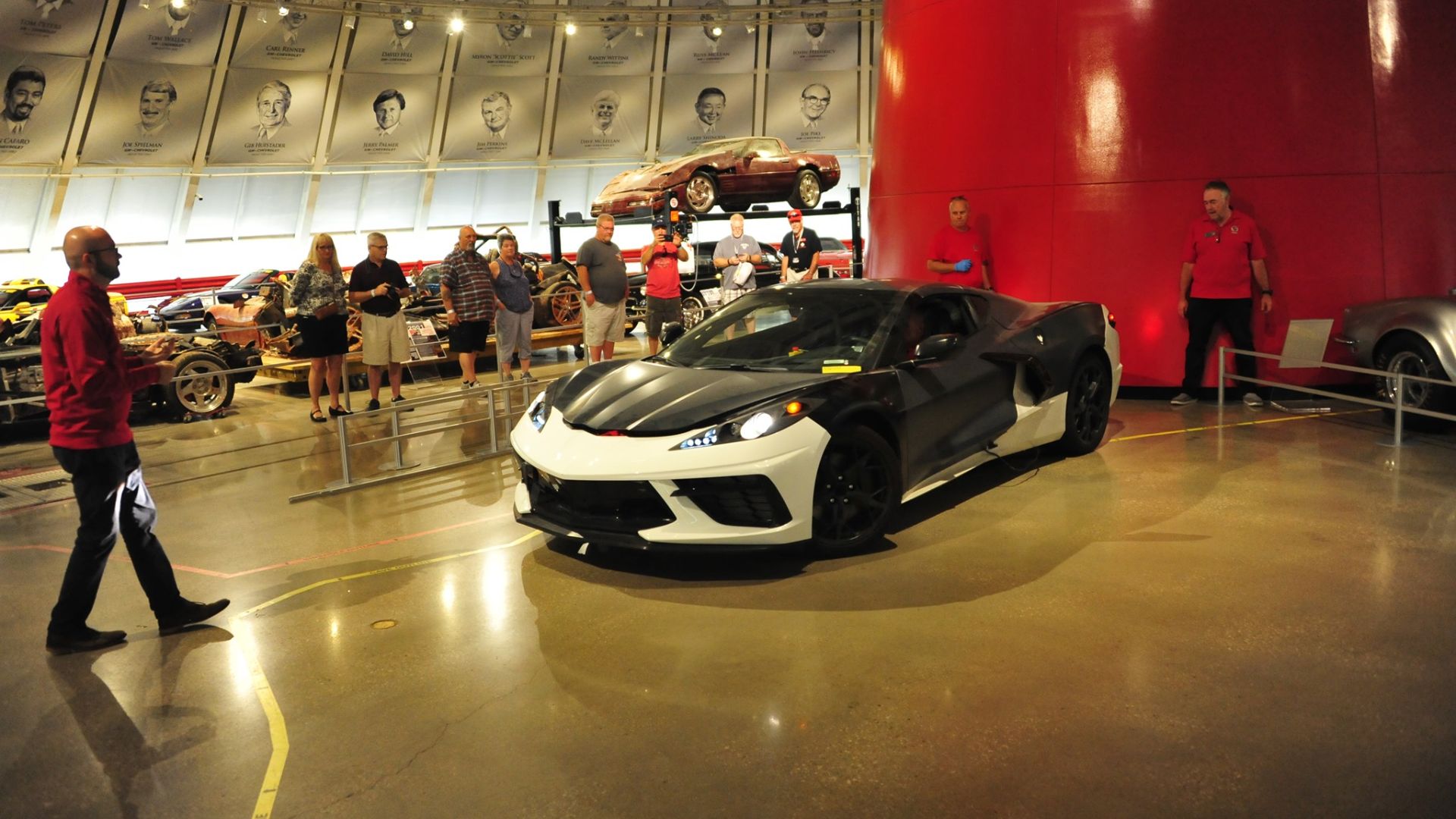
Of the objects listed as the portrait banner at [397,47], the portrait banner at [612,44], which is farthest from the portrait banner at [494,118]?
the portrait banner at [612,44]

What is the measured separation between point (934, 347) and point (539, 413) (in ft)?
6.67

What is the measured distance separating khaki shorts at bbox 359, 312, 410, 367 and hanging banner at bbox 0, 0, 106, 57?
14273 mm

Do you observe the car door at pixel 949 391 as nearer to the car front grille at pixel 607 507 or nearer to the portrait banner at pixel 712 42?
the car front grille at pixel 607 507

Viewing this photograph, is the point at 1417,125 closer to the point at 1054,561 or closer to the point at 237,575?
the point at 1054,561

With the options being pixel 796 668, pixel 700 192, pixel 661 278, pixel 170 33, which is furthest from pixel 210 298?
pixel 796 668

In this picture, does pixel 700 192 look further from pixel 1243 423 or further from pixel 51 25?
pixel 51 25

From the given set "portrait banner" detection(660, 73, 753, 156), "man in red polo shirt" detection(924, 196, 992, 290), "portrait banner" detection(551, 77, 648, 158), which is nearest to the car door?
"man in red polo shirt" detection(924, 196, 992, 290)

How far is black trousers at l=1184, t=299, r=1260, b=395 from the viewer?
27.7ft

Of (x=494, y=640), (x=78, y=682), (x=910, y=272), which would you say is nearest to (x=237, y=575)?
(x=78, y=682)

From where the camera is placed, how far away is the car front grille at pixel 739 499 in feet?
15.2

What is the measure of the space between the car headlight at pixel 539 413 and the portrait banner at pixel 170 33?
1904 cm

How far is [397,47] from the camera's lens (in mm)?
23688

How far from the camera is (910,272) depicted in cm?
1036

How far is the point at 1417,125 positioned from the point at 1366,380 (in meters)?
2.04
